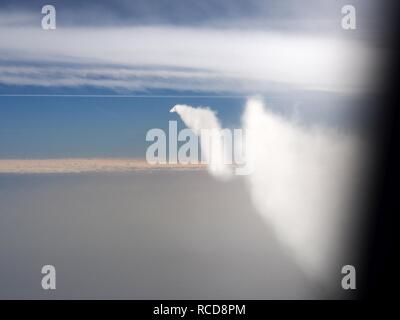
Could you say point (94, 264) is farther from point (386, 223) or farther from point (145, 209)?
point (386, 223)

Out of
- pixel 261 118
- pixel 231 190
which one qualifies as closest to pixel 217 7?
pixel 261 118

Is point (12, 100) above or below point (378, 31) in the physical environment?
below

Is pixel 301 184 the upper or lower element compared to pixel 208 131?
lower

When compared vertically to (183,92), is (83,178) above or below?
below

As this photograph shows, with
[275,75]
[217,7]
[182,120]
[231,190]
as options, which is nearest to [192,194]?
[231,190]

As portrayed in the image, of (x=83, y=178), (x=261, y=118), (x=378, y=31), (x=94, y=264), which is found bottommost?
(x=94, y=264)

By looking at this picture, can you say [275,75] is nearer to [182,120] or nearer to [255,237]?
[182,120]
